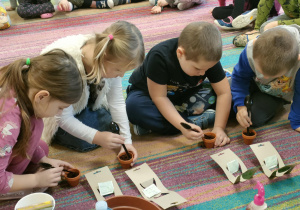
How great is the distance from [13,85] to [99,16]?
6.52 ft

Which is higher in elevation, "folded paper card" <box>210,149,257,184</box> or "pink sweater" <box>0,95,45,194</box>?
"pink sweater" <box>0,95,45,194</box>

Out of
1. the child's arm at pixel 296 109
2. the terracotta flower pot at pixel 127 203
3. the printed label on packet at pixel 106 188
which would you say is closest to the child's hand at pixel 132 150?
the printed label on packet at pixel 106 188

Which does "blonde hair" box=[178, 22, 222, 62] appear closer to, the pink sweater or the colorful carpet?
the colorful carpet

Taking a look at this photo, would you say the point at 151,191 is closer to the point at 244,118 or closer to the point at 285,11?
the point at 244,118

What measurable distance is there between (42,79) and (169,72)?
1.81 ft

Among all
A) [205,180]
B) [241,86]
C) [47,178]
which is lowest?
[205,180]

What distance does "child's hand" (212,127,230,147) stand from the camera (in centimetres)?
125

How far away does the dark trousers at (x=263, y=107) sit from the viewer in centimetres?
134

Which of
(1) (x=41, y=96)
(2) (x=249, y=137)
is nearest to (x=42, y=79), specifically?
(1) (x=41, y=96)

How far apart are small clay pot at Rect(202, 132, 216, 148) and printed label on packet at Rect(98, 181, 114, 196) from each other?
414 millimetres

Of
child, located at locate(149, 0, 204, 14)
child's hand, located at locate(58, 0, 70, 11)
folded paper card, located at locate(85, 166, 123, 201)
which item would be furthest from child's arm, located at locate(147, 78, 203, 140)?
child's hand, located at locate(58, 0, 70, 11)

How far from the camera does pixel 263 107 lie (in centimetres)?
135

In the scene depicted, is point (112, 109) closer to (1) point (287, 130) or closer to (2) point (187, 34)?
(2) point (187, 34)

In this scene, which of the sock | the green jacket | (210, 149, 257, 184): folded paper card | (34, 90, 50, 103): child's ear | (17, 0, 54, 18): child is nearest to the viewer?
(34, 90, 50, 103): child's ear
